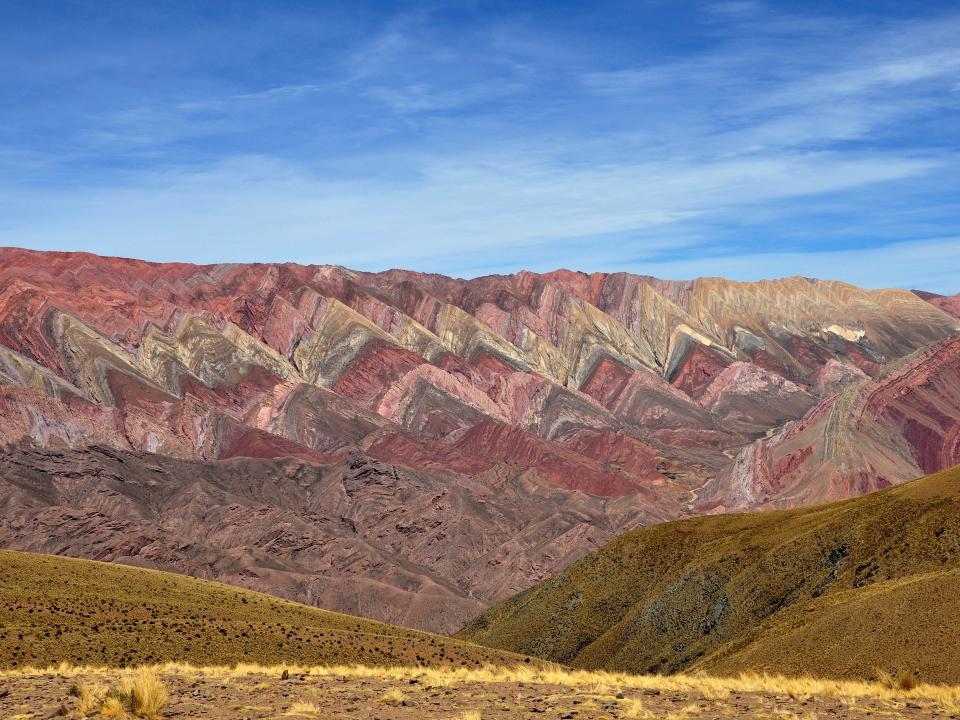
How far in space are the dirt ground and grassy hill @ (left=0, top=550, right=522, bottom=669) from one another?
1563 cm

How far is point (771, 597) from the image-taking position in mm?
63469

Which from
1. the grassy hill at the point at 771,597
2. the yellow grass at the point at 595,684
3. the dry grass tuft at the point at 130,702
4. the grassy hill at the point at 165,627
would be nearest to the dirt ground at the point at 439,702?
the yellow grass at the point at 595,684

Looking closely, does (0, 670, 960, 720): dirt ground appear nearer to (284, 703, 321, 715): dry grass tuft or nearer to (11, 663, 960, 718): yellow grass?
(284, 703, 321, 715): dry grass tuft

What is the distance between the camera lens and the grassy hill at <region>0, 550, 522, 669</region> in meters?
43.0

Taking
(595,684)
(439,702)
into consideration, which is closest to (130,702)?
(439,702)

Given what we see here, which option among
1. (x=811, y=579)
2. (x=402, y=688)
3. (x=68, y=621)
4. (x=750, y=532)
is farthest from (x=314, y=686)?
(x=750, y=532)

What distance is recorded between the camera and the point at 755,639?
2009 inches

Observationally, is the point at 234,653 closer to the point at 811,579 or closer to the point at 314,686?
the point at 314,686

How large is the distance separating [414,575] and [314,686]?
14741 centimetres

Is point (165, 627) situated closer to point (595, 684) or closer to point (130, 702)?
point (595, 684)

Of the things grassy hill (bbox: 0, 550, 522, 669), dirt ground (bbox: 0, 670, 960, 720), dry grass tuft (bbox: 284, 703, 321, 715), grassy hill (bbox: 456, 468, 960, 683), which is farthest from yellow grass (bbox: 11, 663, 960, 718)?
grassy hill (bbox: 0, 550, 522, 669)

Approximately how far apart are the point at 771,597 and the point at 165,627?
3207cm

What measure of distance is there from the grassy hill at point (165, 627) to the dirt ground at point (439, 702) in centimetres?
1563

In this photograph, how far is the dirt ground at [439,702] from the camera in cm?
2238
